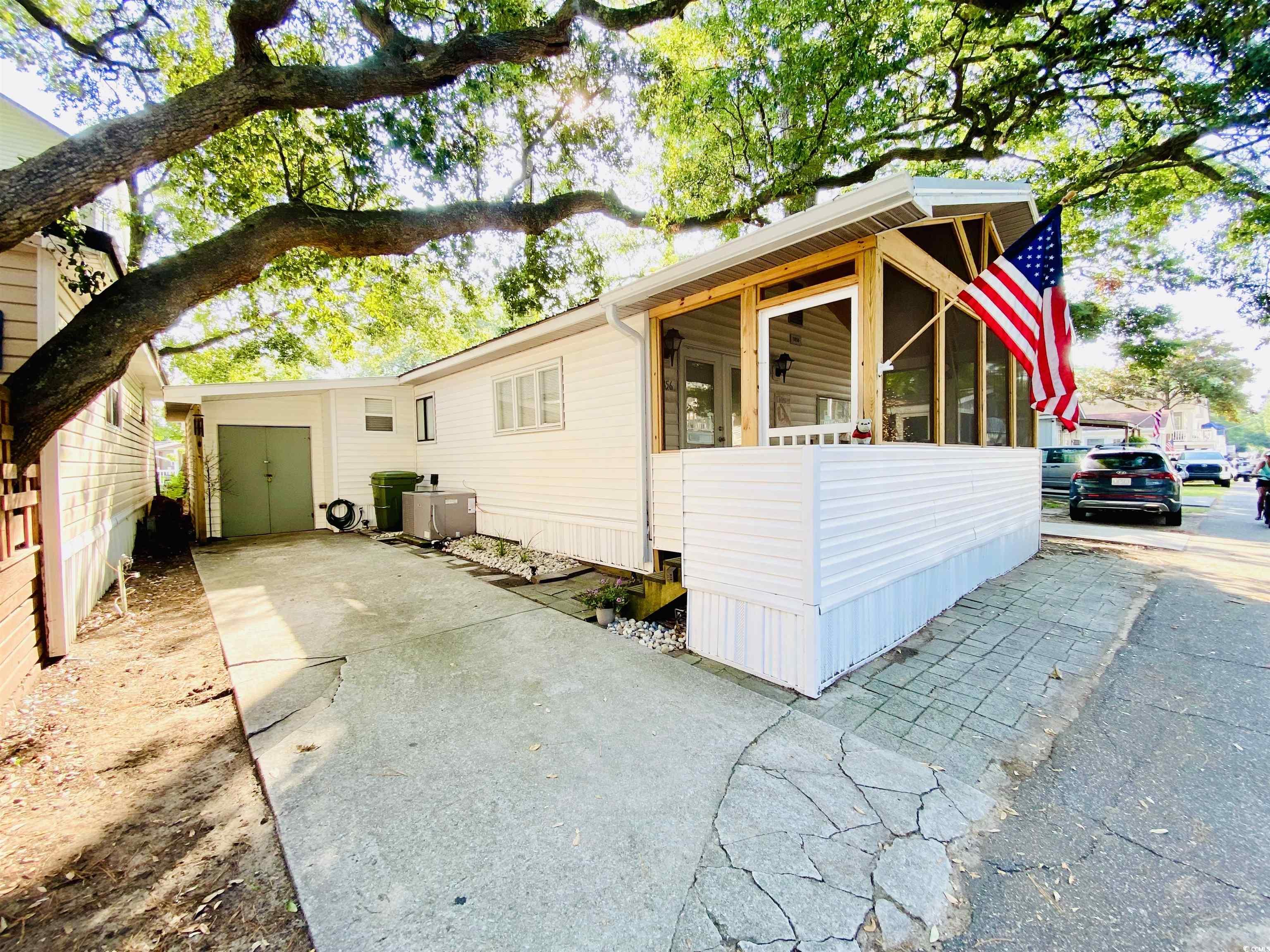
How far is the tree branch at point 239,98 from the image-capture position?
2789 millimetres

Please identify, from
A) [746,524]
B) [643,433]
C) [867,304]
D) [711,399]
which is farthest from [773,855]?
[711,399]

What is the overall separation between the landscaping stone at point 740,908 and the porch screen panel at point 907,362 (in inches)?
120

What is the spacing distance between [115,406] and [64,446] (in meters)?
3.39

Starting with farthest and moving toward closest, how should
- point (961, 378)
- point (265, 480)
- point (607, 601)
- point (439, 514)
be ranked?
point (265, 480)
point (439, 514)
point (961, 378)
point (607, 601)

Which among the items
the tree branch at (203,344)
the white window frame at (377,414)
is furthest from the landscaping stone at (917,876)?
the tree branch at (203,344)

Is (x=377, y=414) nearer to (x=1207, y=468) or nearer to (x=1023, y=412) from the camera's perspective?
(x=1023, y=412)

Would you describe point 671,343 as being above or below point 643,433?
above

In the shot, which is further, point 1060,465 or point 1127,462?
point 1060,465

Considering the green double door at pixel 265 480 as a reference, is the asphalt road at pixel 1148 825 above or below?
below

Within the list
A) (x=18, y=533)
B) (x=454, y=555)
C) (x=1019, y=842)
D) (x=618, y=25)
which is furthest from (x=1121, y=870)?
(x=618, y=25)

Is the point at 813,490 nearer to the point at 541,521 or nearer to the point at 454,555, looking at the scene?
the point at 541,521

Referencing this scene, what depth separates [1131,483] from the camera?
9.45 m

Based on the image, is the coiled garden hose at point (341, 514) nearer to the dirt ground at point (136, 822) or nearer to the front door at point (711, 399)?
the dirt ground at point (136, 822)

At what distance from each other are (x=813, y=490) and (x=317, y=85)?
5044 millimetres
